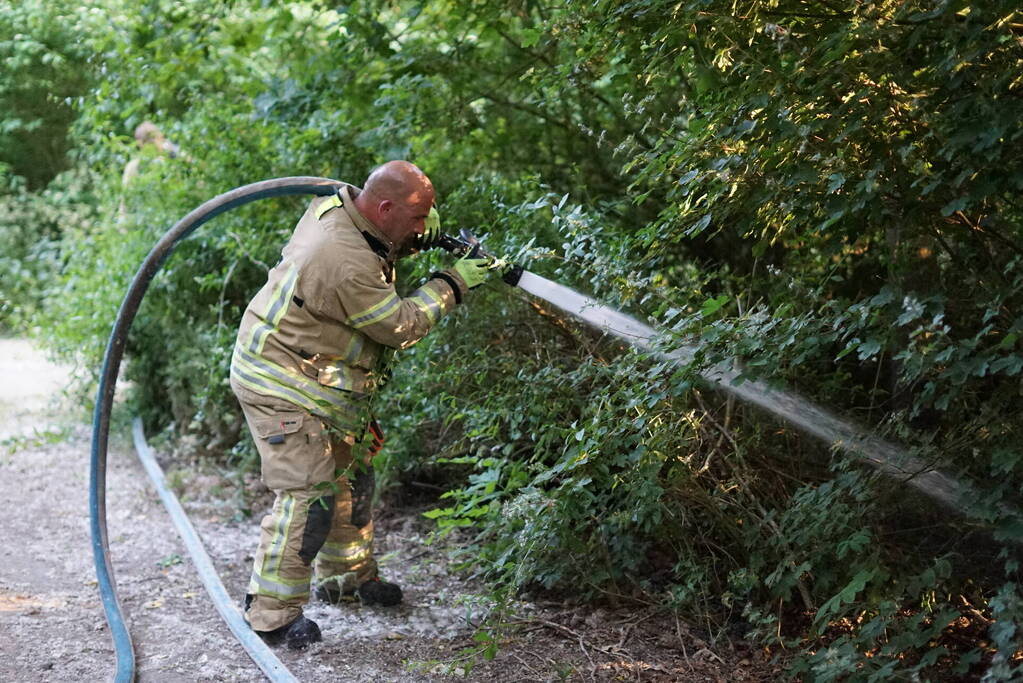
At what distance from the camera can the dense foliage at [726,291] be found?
316 centimetres

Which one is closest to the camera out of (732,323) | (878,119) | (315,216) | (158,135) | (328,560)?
(878,119)

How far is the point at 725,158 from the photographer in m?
3.53

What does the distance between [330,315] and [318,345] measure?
0.16 meters

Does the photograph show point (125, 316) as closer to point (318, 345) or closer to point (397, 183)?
point (318, 345)

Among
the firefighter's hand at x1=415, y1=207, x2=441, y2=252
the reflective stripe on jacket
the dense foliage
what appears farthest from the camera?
the firefighter's hand at x1=415, y1=207, x2=441, y2=252

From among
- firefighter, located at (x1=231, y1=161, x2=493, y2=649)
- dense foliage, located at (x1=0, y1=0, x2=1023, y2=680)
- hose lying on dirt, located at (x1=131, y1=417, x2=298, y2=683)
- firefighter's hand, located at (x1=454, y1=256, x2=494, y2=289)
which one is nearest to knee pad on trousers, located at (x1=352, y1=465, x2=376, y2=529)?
firefighter, located at (x1=231, y1=161, x2=493, y2=649)

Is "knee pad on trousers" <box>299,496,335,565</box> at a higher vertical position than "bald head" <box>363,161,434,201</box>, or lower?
lower

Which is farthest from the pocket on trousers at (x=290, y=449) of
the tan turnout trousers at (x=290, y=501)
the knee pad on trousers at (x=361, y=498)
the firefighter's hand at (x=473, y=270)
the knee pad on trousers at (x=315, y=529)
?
the firefighter's hand at (x=473, y=270)

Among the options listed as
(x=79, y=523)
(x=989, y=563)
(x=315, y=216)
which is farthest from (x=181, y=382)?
(x=989, y=563)

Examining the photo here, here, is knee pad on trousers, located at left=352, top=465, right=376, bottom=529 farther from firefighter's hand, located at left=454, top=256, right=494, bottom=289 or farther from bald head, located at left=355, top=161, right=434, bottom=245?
bald head, located at left=355, top=161, right=434, bottom=245

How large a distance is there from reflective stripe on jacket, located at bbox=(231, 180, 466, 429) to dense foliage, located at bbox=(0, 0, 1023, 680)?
0.54 meters

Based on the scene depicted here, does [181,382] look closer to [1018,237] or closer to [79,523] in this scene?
[79,523]

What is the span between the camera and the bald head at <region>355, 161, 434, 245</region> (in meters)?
4.37

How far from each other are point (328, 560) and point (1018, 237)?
3291 mm
